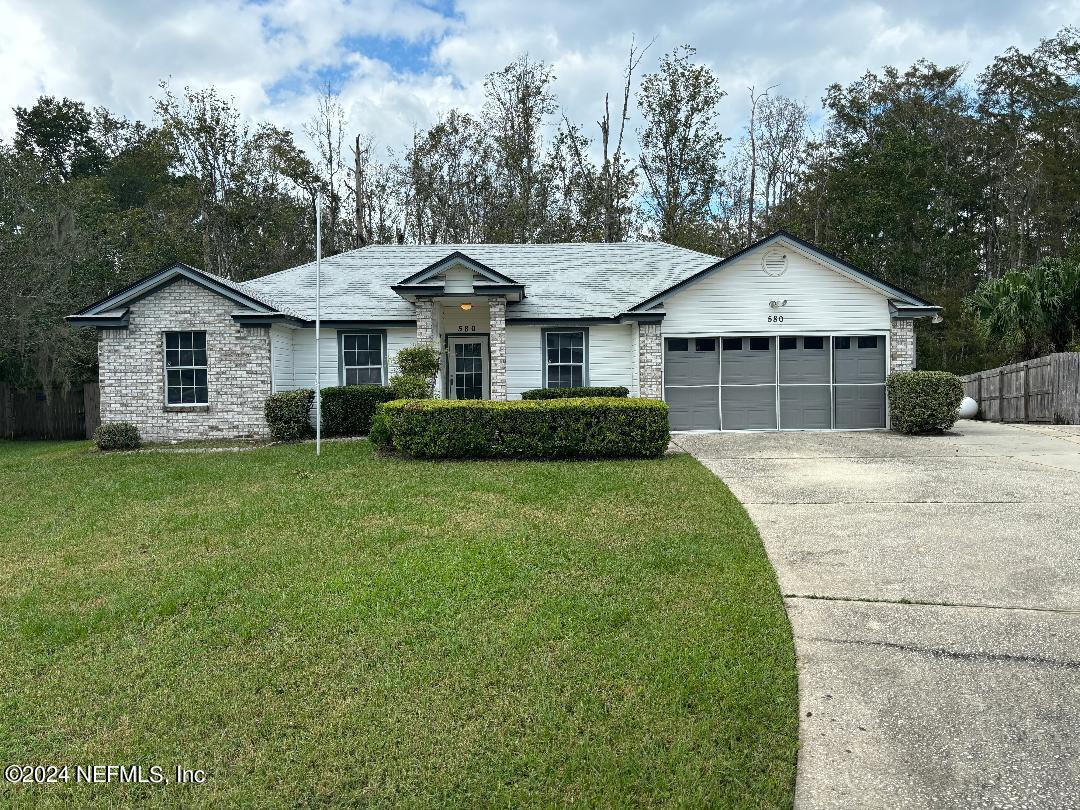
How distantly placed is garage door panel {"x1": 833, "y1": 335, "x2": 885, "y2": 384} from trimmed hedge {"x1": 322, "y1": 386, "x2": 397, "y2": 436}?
34.5 feet

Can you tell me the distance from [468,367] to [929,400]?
36.0 feet

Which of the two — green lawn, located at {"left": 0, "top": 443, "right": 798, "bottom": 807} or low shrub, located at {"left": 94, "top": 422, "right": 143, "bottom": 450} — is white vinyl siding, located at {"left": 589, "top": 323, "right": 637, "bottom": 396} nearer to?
green lawn, located at {"left": 0, "top": 443, "right": 798, "bottom": 807}

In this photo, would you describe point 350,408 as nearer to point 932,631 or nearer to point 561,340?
point 561,340

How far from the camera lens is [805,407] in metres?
15.5

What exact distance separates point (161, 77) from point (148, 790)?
111ft

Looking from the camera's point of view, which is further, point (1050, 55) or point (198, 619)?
point (1050, 55)

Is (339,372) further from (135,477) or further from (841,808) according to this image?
(841,808)

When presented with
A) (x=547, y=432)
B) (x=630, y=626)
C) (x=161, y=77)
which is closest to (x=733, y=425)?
(x=547, y=432)

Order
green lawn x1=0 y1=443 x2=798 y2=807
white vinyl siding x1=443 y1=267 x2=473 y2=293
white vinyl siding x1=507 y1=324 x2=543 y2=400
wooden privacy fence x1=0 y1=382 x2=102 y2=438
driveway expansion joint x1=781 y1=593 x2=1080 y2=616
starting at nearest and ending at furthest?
green lawn x1=0 y1=443 x2=798 y2=807, driveway expansion joint x1=781 y1=593 x2=1080 y2=616, white vinyl siding x1=443 y1=267 x2=473 y2=293, white vinyl siding x1=507 y1=324 x2=543 y2=400, wooden privacy fence x1=0 y1=382 x2=102 y2=438

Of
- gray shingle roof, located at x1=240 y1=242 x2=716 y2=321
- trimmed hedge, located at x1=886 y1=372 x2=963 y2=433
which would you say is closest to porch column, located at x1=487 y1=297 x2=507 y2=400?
gray shingle roof, located at x1=240 y1=242 x2=716 y2=321

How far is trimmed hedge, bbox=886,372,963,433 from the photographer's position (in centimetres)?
1378

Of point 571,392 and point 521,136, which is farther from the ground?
point 521,136

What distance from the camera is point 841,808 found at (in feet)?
9.18

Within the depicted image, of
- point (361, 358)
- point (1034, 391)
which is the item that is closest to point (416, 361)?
point (361, 358)
